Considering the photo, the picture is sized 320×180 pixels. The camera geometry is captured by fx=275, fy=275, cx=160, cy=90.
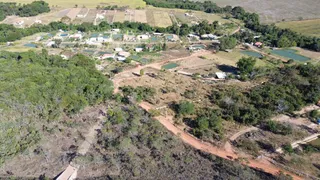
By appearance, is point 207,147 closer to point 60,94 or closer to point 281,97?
point 281,97

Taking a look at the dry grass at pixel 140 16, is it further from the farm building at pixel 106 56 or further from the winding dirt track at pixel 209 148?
the winding dirt track at pixel 209 148

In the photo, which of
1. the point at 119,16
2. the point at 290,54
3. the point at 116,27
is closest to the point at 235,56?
the point at 290,54

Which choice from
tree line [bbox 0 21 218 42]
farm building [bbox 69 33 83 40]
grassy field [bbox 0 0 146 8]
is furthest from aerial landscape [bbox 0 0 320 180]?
grassy field [bbox 0 0 146 8]

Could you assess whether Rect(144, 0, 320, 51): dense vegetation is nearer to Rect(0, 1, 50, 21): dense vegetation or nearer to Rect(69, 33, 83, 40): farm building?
Rect(69, 33, 83, 40): farm building

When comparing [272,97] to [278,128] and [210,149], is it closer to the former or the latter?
[278,128]

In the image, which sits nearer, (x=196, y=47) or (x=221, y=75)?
(x=221, y=75)

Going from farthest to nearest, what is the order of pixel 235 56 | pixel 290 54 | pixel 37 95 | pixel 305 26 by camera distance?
1. pixel 305 26
2. pixel 290 54
3. pixel 235 56
4. pixel 37 95

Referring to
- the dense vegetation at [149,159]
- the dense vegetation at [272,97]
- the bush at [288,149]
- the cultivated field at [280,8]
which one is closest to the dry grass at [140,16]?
the cultivated field at [280,8]
